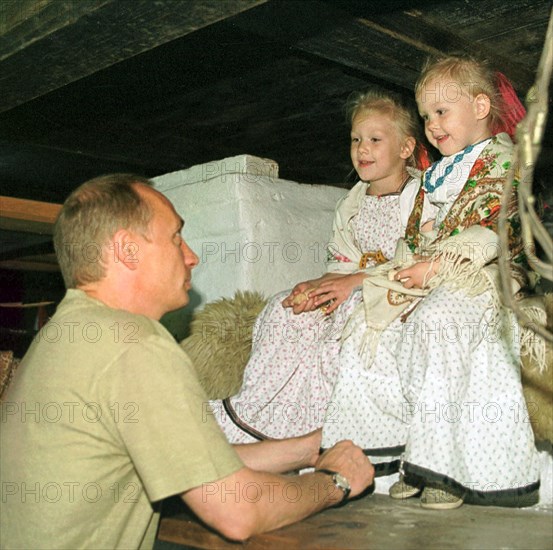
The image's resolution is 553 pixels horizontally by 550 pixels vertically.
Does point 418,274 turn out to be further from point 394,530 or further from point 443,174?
point 394,530

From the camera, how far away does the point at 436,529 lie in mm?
2193

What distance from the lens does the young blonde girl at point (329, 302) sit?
3057mm

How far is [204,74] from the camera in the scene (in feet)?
12.5

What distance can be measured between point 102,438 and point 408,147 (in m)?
2.12

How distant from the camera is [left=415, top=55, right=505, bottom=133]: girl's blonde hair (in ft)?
9.66

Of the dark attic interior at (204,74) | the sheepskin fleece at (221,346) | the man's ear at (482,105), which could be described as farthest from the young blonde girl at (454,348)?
the sheepskin fleece at (221,346)

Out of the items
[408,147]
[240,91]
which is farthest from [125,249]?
[240,91]

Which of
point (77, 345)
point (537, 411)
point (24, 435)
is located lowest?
point (537, 411)

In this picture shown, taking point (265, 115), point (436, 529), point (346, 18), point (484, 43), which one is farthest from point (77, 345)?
point (265, 115)

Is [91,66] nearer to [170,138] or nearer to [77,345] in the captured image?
[77,345]

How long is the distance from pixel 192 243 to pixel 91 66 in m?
1.70

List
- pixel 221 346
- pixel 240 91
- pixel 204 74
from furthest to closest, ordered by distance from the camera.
→ pixel 240 91 < pixel 204 74 < pixel 221 346

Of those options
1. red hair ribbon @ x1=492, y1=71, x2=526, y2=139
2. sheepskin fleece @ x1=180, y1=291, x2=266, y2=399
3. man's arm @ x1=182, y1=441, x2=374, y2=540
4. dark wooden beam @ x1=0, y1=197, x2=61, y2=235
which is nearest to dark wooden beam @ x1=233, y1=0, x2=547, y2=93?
red hair ribbon @ x1=492, y1=71, x2=526, y2=139

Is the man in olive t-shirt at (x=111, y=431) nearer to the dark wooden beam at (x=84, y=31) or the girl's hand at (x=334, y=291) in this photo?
the dark wooden beam at (x=84, y=31)
